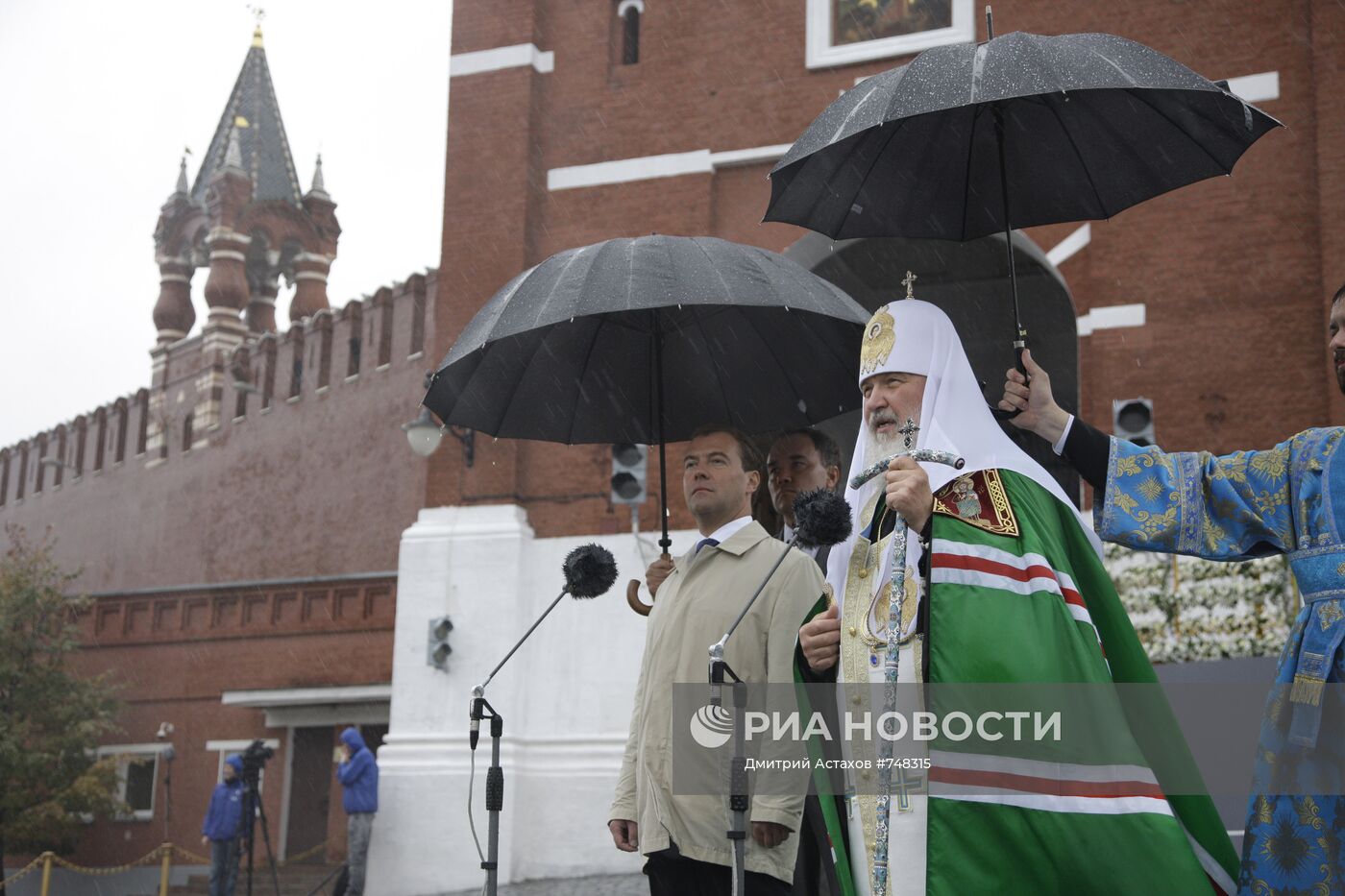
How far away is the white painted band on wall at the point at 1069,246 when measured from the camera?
11.9 meters

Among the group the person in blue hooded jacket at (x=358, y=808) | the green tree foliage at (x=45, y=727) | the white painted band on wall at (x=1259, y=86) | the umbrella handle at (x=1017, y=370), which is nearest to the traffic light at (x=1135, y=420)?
the white painted band on wall at (x=1259, y=86)

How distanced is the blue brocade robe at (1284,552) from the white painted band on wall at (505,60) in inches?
418

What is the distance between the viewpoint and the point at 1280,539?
3707 millimetres

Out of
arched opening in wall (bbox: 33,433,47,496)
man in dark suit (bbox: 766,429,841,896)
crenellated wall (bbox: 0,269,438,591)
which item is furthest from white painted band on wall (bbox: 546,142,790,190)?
arched opening in wall (bbox: 33,433,47,496)

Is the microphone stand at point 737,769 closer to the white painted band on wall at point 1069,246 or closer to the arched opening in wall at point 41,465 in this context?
the white painted band on wall at point 1069,246

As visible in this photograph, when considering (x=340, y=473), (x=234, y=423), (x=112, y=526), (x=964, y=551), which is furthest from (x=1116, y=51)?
(x=112, y=526)

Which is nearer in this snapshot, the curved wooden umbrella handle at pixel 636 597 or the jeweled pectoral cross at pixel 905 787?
the jeweled pectoral cross at pixel 905 787

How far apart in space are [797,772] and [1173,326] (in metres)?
8.14

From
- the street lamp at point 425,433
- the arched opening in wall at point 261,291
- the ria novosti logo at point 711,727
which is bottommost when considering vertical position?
the ria novosti logo at point 711,727

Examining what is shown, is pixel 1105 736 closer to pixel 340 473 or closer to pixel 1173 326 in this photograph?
pixel 1173 326

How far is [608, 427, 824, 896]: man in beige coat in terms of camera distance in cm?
426

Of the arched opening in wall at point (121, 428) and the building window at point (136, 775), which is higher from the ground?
the arched opening in wall at point (121, 428)

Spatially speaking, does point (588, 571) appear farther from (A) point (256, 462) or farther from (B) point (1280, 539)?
(A) point (256, 462)

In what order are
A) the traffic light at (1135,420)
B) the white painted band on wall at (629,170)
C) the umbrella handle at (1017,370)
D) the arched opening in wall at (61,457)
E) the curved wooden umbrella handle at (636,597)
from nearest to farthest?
the umbrella handle at (1017,370), the curved wooden umbrella handle at (636,597), the traffic light at (1135,420), the white painted band on wall at (629,170), the arched opening in wall at (61,457)
